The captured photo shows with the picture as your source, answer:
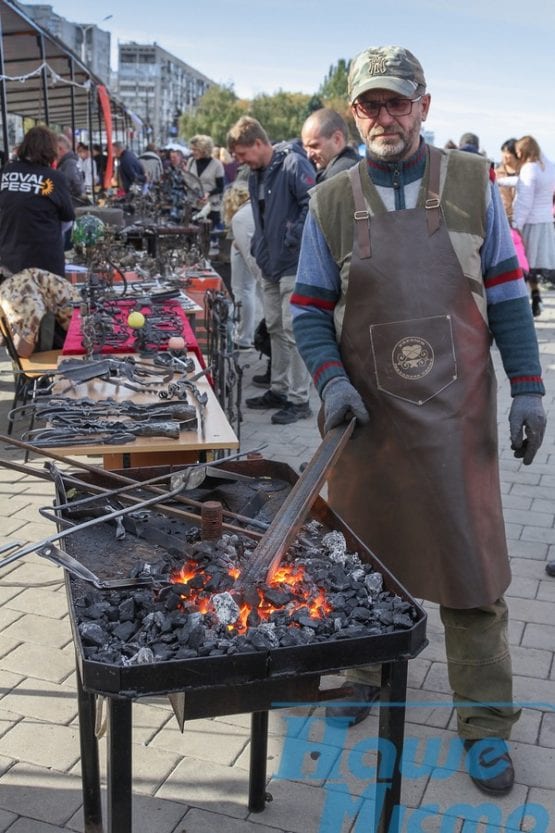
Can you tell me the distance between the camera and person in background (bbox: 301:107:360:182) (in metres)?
5.85

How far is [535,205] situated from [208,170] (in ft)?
15.3

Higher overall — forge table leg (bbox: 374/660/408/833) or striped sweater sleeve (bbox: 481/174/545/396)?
striped sweater sleeve (bbox: 481/174/545/396)

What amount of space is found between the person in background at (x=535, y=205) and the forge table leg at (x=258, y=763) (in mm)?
8166

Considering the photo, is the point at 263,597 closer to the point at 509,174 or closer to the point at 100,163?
the point at 509,174

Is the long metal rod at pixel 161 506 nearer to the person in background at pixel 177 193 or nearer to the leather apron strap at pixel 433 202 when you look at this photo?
the leather apron strap at pixel 433 202

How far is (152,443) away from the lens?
132 inches

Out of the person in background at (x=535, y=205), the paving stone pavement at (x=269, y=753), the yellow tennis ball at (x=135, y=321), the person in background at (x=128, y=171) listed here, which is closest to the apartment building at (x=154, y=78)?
the person in background at (x=128, y=171)

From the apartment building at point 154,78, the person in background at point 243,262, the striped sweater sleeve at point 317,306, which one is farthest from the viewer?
the apartment building at point 154,78

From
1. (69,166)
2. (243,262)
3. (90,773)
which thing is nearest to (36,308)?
(243,262)

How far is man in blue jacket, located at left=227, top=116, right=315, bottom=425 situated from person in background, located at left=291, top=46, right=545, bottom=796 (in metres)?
3.68

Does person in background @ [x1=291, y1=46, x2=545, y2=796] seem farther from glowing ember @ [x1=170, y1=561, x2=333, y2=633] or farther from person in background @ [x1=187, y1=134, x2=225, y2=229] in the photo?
person in background @ [x1=187, y1=134, x2=225, y2=229]

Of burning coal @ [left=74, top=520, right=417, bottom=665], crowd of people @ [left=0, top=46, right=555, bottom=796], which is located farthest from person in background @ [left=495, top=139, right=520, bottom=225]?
burning coal @ [left=74, top=520, right=417, bottom=665]

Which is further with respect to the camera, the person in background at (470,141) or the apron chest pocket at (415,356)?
the person in background at (470,141)

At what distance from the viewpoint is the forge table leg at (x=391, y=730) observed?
1908mm
